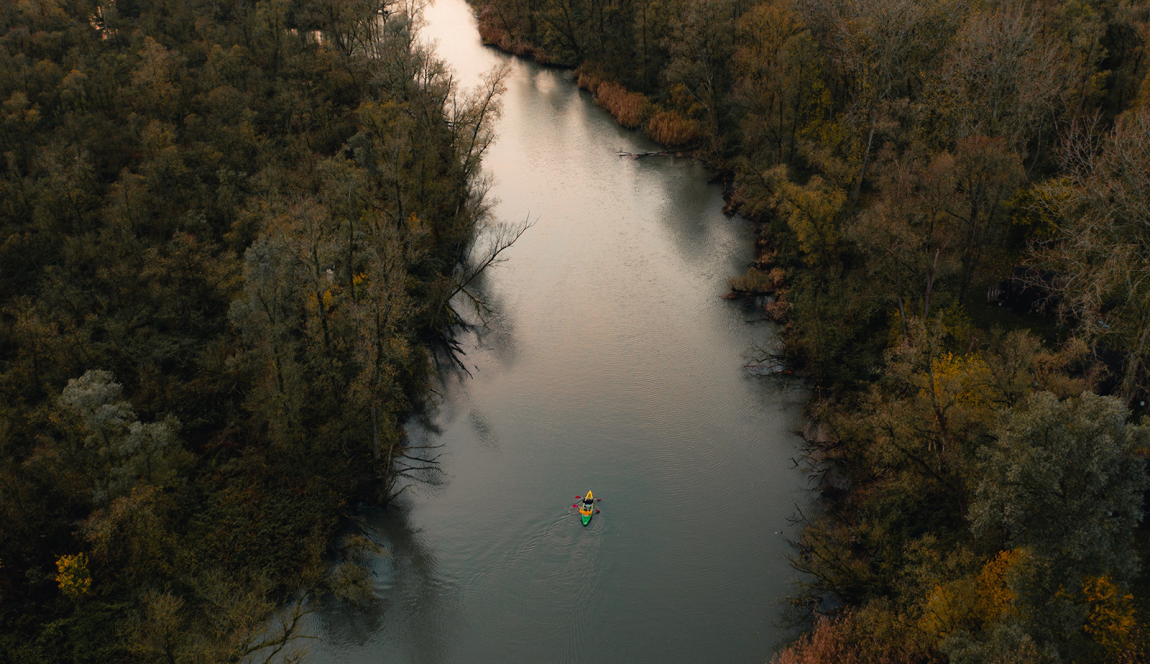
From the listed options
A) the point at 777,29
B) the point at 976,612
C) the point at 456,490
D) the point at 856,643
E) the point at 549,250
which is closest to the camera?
the point at 976,612

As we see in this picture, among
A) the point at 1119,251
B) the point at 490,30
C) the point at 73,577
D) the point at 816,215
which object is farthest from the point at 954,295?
the point at 490,30

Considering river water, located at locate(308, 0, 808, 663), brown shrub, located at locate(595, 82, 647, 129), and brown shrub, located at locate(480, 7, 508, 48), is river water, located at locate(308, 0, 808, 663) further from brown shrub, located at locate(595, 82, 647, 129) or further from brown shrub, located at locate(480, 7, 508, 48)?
brown shrub, located at locate(480, 7, 508, 48)

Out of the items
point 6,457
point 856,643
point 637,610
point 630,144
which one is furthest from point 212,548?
point 630,144

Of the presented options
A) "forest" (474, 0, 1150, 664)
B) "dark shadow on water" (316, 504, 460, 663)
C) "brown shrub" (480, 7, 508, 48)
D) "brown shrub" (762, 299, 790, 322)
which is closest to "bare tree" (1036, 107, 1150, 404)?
"forest" (474, 0, 1150, 664)

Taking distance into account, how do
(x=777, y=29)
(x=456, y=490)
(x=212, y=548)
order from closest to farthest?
(x=212, y=548), (x=456, y=490), (x=777, y=29)

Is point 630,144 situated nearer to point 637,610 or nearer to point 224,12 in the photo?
point 224,12

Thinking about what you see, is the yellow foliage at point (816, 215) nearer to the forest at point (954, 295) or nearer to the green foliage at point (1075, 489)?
the forest at point (954, 295)

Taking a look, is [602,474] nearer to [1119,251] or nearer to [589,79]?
[1119,251]
